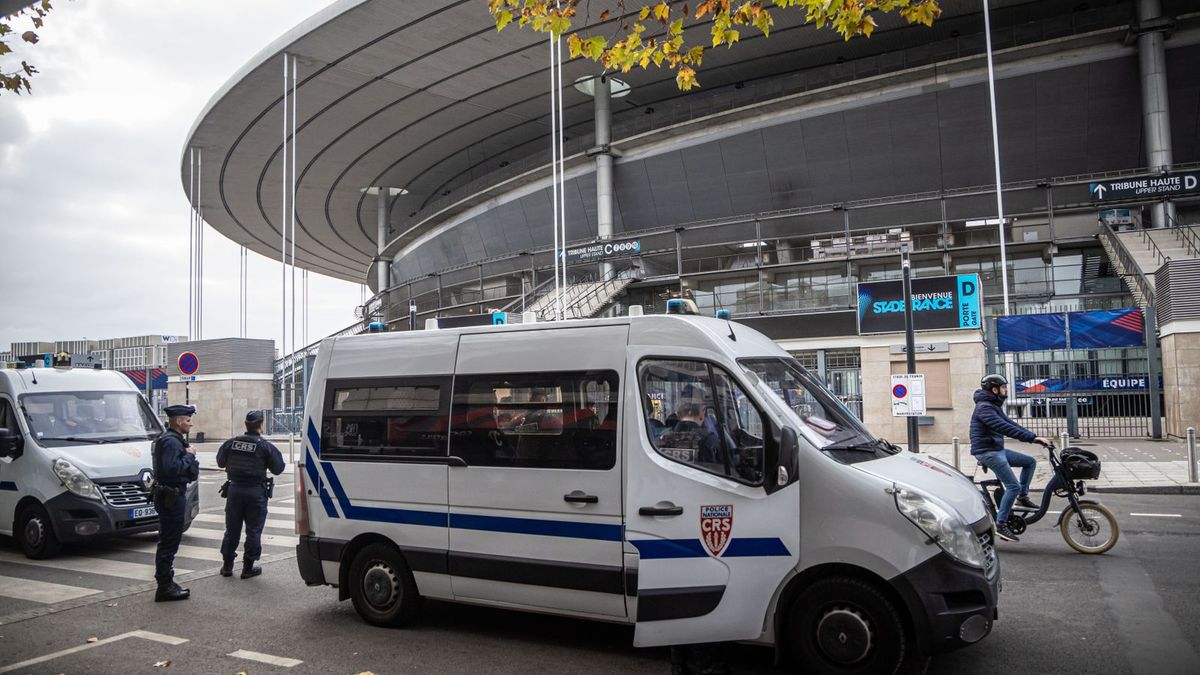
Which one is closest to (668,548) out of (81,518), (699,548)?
(699,548)

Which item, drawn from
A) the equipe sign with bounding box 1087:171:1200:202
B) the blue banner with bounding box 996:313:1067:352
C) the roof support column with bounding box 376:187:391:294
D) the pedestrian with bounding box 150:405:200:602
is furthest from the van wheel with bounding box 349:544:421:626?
the roof support column with bounding box 376:187:391:294

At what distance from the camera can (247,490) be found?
27.5 ft

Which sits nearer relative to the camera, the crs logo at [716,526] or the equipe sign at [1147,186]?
the crs logo at [716,526]

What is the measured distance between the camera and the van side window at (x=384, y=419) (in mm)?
6453

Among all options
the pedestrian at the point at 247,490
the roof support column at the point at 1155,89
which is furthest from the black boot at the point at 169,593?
the roof support column at the point at 1155,89

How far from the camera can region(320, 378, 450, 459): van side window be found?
6453 millimetres

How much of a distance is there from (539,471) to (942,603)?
2.78m

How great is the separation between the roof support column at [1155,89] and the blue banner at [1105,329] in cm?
900

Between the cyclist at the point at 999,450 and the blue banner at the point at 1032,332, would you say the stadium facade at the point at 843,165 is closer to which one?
the blue banner at the point at 1032,332

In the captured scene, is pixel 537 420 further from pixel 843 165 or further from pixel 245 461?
pixel 843 165

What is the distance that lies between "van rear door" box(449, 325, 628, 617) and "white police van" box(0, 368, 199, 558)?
527 centimetres

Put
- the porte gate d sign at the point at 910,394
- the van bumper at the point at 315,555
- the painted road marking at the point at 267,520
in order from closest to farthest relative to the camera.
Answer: the van bumper at the point at 315,555 → the painted road marking at the point at 267,520 → the porte gate d sign at the point at 910,394

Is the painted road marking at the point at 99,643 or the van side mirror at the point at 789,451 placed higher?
the van side mirror at the point at 789,451

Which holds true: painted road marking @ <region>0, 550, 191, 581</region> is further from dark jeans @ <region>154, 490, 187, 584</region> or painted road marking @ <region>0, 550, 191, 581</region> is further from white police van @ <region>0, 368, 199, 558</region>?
dark jeans @ <region>154, 490, 187, 584</region>
